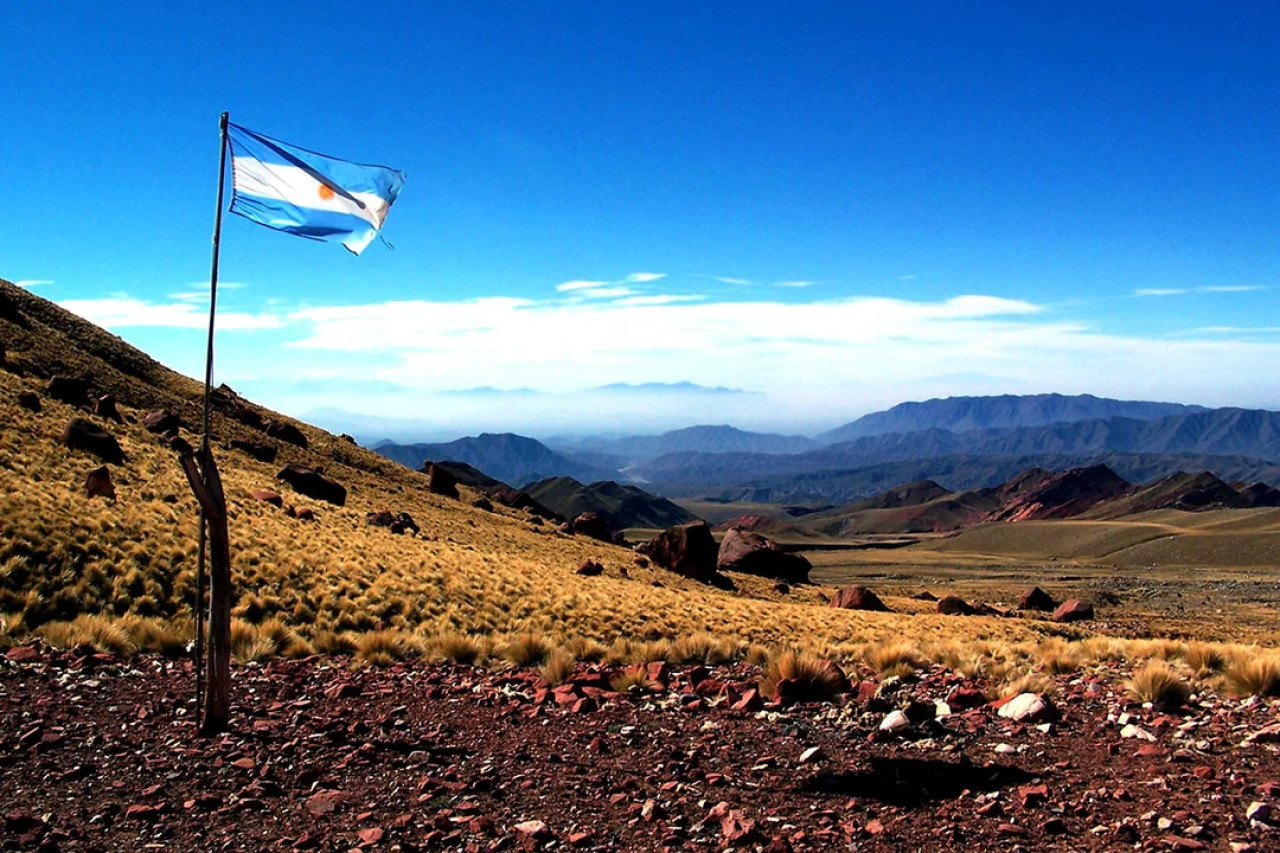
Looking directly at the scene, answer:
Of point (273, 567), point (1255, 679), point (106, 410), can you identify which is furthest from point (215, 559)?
point (106, 410)

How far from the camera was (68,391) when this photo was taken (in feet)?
127

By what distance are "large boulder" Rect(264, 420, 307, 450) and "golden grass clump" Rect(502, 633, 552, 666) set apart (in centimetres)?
4898

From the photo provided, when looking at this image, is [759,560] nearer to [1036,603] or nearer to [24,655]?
[1036,603]

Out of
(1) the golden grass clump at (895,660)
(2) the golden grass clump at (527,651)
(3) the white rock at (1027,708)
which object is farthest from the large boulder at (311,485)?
(3) the white rock at (1027,708)

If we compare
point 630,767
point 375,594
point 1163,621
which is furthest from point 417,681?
point 1163,621

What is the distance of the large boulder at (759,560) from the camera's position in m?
65.8

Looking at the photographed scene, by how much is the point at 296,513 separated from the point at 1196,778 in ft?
101

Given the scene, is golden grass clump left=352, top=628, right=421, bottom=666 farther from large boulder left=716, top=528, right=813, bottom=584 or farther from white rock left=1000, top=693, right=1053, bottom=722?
large boulder left=716, top=528, right=813, bottom=584

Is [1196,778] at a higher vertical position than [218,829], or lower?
higher

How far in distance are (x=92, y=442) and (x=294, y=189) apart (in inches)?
989

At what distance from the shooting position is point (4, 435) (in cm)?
2648

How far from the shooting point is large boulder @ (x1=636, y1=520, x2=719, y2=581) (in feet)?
171

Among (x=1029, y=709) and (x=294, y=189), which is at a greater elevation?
(x=294, y=189)

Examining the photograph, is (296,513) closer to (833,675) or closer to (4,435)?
(4,435)
